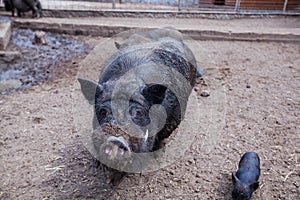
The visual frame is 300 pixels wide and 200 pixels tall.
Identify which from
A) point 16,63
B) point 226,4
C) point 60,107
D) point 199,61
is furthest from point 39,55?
point 226,4

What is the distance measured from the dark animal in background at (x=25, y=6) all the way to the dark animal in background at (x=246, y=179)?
21.8 ft

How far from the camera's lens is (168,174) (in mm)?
2771

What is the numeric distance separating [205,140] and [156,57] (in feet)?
3.81

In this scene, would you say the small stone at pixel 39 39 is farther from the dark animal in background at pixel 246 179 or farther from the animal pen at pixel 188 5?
the dark animal in background at pixel 246 179

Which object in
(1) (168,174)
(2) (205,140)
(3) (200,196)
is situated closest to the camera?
(3) (200,196)

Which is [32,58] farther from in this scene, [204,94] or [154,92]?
[154,92]

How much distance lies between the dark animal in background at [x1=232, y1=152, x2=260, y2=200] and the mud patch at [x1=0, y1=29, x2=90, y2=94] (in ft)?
10.8

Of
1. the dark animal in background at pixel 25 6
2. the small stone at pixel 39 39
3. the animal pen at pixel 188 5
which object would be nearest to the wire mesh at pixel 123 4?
the animal pen at pixel 188 5

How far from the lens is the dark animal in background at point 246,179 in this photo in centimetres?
231

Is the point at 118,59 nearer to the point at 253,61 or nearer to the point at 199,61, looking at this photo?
the point at 199,61

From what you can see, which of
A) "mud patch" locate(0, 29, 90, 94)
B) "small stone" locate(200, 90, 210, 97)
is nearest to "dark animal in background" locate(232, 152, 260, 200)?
"small stone" locate(200, 90, 210, 97)

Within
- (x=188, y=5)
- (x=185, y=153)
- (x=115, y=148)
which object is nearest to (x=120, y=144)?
(x=115, y=148)

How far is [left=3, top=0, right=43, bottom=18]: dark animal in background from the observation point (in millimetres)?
7410

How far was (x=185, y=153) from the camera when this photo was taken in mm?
3064
